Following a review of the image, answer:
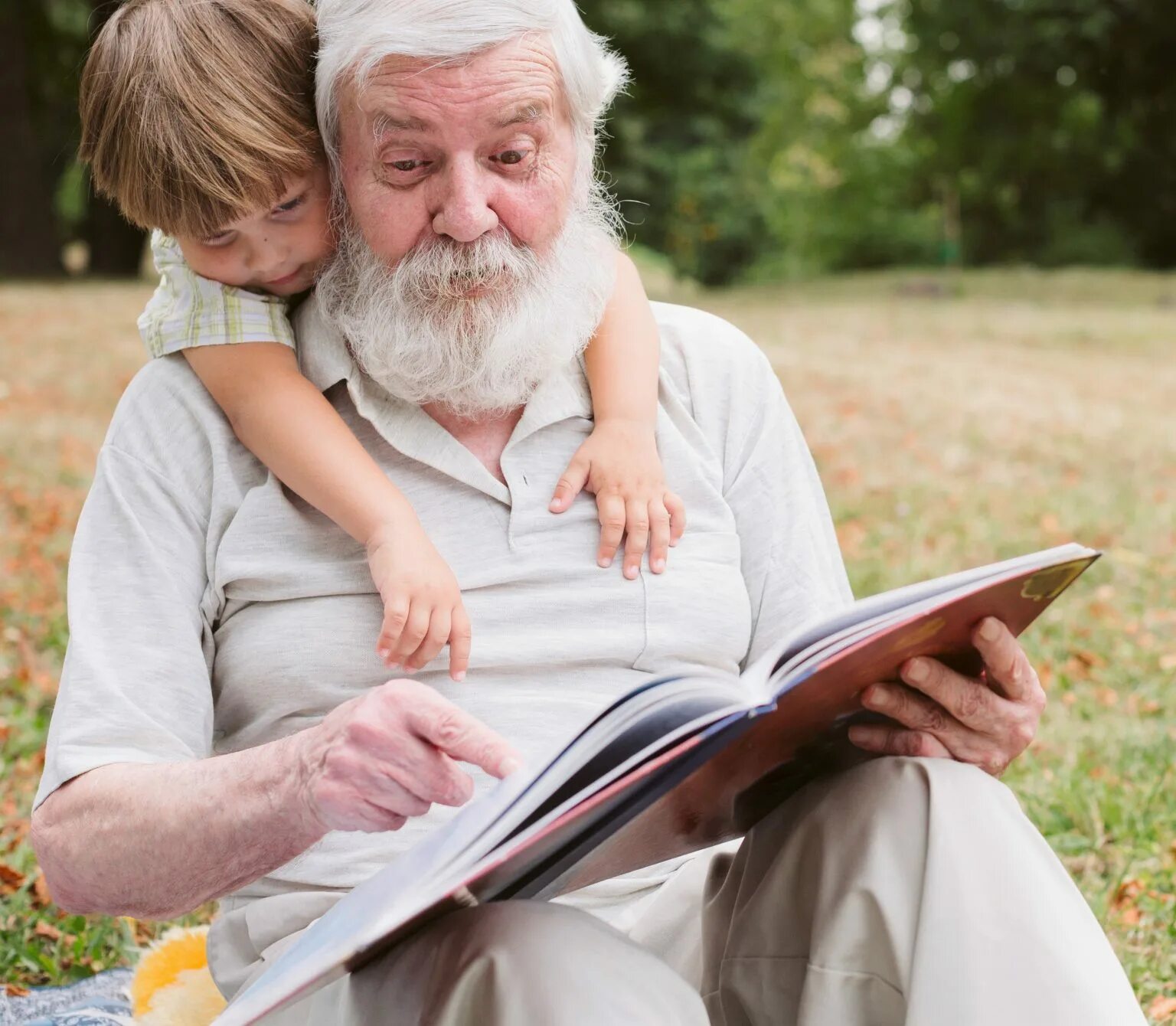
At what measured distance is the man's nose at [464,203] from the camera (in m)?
1.95

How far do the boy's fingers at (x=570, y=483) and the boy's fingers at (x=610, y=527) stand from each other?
52 mm

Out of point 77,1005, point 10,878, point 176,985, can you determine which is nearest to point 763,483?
point 176,985

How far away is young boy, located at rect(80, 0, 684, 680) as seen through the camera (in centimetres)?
186

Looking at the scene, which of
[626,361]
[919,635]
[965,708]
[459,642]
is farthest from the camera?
[626,361]

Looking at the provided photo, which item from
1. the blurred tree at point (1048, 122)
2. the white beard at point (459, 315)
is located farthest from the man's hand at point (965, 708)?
the blurred tree at point (1048, 122)

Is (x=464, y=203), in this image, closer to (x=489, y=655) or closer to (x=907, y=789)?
(x=489, y=655)

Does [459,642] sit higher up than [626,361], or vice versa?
[626,361]

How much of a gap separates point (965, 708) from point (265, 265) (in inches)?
44.6

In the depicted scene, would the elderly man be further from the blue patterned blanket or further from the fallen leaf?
the fallen leaf

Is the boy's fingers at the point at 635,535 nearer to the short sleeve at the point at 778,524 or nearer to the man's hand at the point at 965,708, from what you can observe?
the short sleeve at the point at 778,524

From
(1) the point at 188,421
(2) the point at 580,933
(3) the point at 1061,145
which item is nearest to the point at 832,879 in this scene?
(2) the point at 580,933

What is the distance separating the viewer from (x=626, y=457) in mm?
2049

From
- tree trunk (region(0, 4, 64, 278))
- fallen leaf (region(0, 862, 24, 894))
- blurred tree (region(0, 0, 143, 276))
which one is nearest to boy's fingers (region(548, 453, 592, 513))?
fallen leaf (region(0, 862, 24, 894))

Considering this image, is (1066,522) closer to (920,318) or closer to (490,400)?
(490,400)
